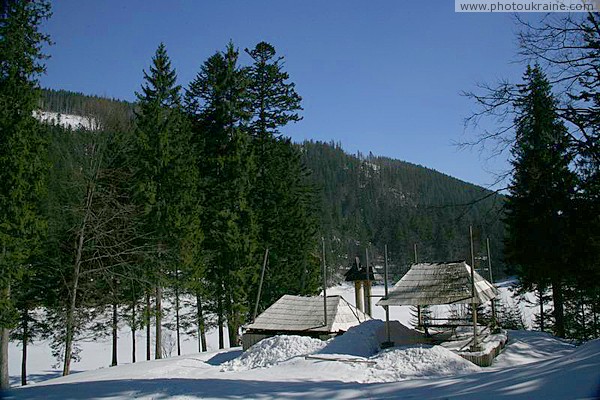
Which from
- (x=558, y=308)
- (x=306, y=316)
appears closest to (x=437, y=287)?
(x=306, y=316)

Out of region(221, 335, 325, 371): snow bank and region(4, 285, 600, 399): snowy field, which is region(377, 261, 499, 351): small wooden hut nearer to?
region(4, 285, 600, 399): snowy field

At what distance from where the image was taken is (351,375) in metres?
12.2

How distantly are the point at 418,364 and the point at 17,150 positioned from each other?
15154mm

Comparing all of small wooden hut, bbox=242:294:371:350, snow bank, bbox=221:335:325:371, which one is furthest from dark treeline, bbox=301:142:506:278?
small wooden hut, bbox=242:294:371:350

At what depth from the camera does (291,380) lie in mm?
11023

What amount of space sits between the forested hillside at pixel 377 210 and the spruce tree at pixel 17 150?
138 centimetres

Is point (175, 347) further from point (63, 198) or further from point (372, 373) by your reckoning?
point (372, 373)

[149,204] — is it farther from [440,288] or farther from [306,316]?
→ [440,288]

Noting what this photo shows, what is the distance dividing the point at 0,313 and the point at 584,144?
687 inches

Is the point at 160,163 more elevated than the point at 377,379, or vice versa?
the point at 160,163

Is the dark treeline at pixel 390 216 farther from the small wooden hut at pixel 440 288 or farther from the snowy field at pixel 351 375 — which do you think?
the small wooden hut at pixel 440 288

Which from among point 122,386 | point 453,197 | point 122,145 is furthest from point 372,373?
point 453,197

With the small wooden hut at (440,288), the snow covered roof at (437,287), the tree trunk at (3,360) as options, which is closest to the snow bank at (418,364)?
the small wooden hut at (440,288)

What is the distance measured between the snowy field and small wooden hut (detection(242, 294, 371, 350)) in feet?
4.81
